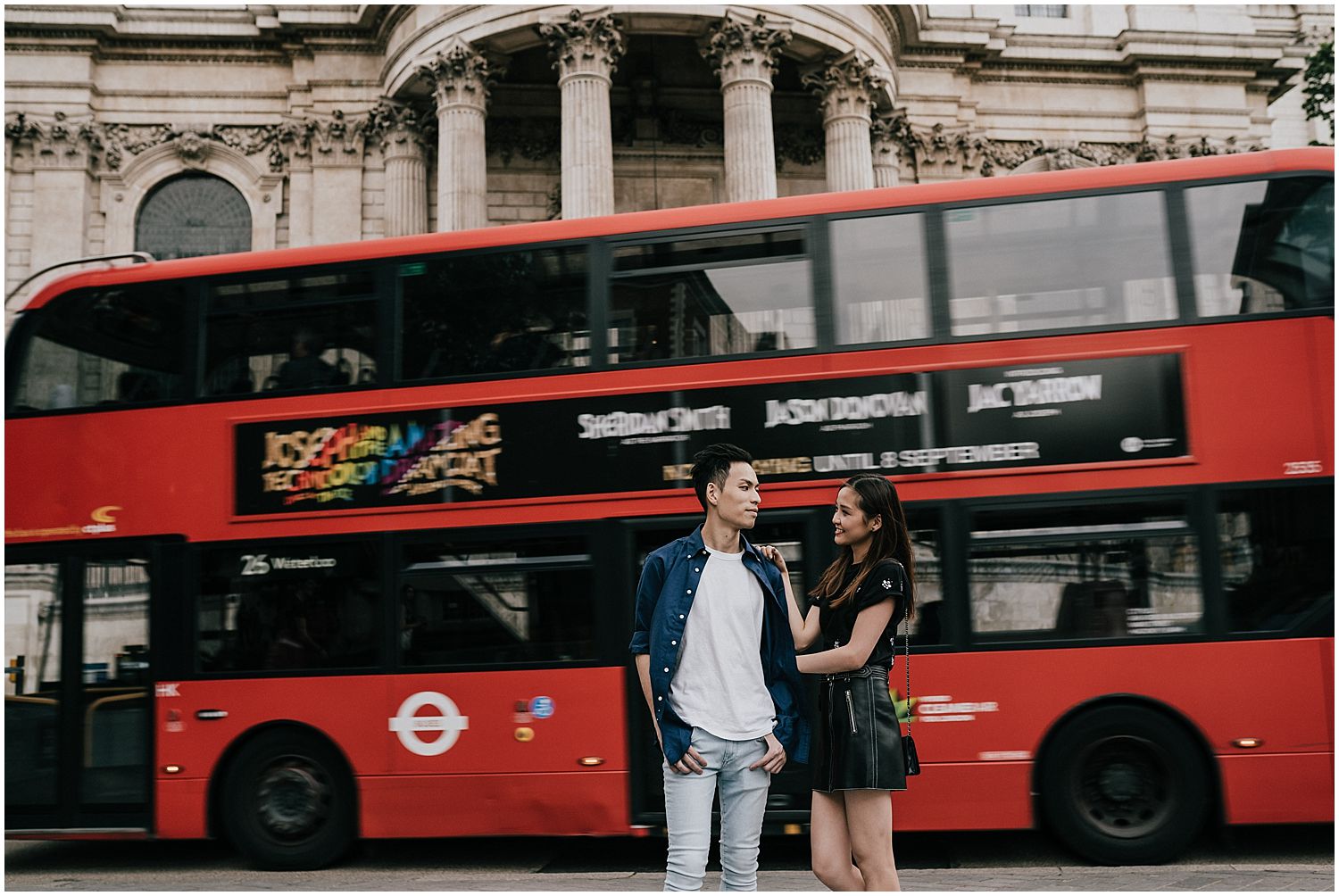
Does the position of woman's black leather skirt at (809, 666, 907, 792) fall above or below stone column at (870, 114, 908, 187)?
below

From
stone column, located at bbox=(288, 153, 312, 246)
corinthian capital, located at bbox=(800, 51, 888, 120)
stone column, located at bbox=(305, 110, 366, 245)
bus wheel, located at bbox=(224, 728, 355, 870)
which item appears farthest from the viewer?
stone column, located at bbox=(288, 153, 312, 246)

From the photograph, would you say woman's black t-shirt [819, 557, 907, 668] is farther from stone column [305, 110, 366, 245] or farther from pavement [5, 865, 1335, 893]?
stone column [305, 110, 366, 245]

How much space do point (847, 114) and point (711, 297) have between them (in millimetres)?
15739

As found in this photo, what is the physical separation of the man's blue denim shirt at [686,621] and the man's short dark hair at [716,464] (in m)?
0.18

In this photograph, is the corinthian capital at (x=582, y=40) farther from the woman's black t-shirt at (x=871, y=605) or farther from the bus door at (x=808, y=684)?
the woman's black t-shirt at (x=871, y=605)

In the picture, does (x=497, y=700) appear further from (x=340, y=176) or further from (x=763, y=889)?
(x=340, y=176)

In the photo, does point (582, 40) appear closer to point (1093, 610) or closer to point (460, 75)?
point (460, 75)

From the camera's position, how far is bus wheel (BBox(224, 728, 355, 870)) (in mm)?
7492

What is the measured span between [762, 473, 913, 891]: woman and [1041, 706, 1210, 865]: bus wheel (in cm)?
319

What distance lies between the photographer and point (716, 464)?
3943 mm

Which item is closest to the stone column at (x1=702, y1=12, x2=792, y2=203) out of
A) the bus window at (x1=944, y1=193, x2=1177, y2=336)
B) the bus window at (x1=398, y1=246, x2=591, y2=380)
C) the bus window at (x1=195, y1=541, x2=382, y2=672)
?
the bus window at (x1=398, y1=246, x2=591, y2=380)

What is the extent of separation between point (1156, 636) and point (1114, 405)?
1.46 metres

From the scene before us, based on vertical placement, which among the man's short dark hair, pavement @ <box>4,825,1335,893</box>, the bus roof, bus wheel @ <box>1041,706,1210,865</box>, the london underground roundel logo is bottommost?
pavement @ <box>4,825,1335,893</box>

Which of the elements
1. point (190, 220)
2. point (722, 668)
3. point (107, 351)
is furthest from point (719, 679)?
point (190, 220)
